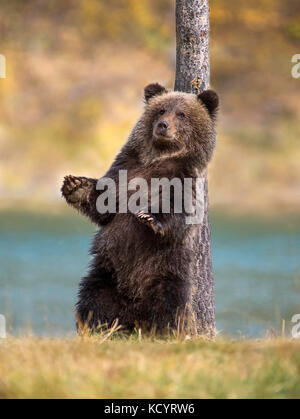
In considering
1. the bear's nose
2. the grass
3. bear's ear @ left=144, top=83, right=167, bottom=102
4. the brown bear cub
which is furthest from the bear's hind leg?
bear's ear @ left=144, top=83, right=167, bottom=102

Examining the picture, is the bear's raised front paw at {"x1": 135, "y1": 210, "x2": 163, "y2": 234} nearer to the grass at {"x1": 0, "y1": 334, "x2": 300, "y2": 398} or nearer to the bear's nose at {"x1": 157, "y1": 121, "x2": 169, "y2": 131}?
the bear's nose at {"x1": 157, "y1": 121, "x2": 169, "y2": 131}

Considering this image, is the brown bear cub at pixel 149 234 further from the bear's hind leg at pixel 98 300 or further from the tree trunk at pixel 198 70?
the tree trunk at pixel 198 70

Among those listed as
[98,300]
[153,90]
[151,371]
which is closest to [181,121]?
[153,90]

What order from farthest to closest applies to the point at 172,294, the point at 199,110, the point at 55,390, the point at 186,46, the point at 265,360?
the point at 186,46
the point at 199,110
the point at 172,294
the point at 265,360
the point at 55,390

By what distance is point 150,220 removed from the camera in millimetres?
5707

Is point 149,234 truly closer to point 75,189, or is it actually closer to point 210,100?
point 75,189

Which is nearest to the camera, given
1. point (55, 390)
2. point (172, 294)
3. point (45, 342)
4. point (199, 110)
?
point (55, 390)

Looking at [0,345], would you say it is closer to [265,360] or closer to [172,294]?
[172,294]

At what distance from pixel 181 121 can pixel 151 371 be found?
121 inches

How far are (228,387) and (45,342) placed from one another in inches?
66.2

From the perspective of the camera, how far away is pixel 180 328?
19.8ft

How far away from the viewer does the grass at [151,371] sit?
152 inches

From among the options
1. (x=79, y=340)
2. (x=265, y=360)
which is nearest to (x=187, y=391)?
(x=265, y=360)

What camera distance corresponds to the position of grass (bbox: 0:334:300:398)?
152 inches
